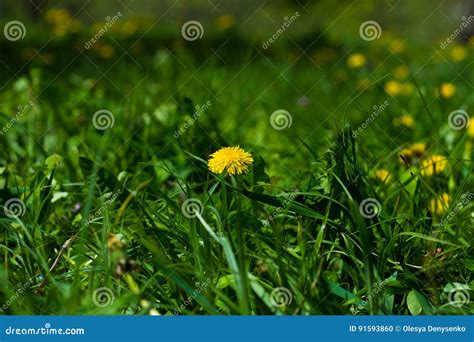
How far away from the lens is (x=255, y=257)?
6.41 ft

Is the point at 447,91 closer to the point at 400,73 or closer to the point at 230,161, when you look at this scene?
the point at 400,73

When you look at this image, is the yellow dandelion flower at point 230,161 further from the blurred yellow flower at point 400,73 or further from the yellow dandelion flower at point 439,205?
the blurred yellow flower at point 400,73

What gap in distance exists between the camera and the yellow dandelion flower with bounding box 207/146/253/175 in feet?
6.99

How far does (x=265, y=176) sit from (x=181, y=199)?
0.39 meters

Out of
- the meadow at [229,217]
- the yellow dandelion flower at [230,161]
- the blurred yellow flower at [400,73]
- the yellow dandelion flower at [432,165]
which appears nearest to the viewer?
the meadow at [229,217]

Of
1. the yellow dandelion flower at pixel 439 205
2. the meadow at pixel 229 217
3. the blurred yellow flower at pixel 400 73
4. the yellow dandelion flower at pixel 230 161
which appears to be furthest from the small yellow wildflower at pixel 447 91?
the yellow dandelion flower at pixel 230 161

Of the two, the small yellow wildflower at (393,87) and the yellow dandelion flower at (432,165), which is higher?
the small yellow wildflower at (393,87)

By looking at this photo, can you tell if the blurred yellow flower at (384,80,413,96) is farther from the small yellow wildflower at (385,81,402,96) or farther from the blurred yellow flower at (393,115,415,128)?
the blurred yellow flower at (393,115,415,128)

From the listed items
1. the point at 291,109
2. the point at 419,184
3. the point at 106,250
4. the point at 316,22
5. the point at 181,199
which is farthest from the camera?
the point at 316,22

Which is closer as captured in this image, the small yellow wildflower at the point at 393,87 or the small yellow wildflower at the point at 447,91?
the small yellow wildflower at the point at 447,91

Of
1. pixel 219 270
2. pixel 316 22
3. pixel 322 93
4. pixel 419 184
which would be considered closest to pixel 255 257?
pixel 219 270

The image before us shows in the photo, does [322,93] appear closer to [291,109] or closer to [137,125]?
[291,109]

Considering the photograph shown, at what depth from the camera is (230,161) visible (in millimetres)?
2133

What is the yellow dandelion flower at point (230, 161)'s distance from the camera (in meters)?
2.13
